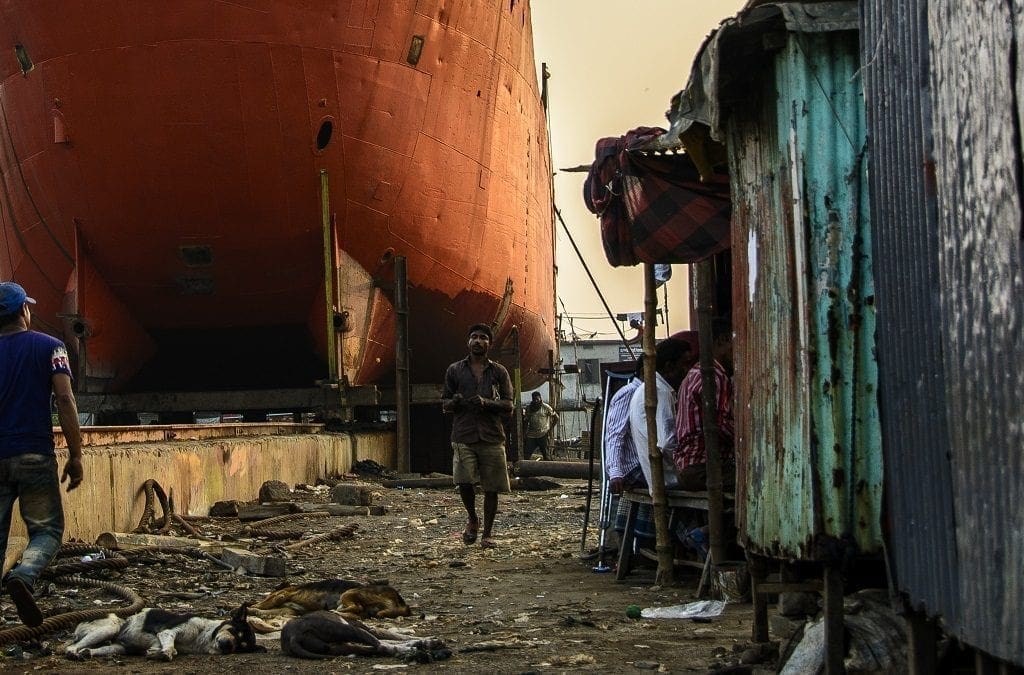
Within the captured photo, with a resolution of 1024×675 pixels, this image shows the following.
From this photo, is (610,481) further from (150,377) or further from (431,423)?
(431,423)

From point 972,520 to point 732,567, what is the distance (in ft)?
9.15

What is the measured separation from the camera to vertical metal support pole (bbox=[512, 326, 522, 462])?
20541mm

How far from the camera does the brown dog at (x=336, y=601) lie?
542 centimetres

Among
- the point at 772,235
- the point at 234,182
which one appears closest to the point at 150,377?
the point at 234,182

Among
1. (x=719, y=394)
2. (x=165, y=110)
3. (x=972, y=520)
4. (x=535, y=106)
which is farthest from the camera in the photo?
(x=535, y=106)

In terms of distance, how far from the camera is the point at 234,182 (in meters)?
15.3

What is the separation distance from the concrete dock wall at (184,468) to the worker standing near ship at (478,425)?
2326 mm

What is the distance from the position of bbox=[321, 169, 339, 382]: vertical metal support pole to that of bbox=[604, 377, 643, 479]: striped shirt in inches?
377

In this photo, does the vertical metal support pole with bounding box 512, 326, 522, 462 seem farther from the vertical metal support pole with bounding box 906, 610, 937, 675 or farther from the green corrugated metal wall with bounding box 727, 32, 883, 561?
the vertical metal support pole with bounding box 906, 610, 937, 675

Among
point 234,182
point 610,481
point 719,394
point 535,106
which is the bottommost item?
point 610,481

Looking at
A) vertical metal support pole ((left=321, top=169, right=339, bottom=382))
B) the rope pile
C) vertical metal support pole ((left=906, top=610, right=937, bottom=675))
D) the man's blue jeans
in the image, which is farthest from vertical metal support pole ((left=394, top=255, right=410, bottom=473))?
vertical metal support pole ((left=906, top=610, right=937, bottom=675))

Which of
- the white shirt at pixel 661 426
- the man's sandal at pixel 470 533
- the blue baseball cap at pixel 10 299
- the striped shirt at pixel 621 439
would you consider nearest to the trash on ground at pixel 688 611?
the white shirt at pixel 661 426

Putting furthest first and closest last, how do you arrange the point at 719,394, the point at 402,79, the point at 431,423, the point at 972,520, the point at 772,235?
the point at 431,423
the point at 402,79
the point at 719,394
the point at 772,235
the point at 972,520

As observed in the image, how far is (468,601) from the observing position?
6078 mm
